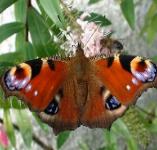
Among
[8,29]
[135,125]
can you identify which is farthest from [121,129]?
[8,29]

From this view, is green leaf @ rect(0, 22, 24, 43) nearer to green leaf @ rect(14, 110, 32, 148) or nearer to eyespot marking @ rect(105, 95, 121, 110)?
green leaf @ rect(14, 110, 32, 148)

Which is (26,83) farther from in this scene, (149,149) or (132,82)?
(149,149)

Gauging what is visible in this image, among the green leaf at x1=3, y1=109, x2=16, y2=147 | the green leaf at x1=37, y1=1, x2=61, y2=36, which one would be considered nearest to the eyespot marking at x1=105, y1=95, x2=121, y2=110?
the green leaf at x1=37, y1=1, x2=61, y2=36

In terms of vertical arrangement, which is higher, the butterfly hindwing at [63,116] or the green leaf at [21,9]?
the green leaf at [21,9]

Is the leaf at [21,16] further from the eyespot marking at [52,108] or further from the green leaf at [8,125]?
the eyespot marking at [52,108]

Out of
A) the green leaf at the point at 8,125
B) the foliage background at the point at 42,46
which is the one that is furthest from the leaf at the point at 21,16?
the green leaf at the point at 8,125

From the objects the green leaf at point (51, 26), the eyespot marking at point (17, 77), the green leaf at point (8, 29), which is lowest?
the green leaf at point (51, 26)
